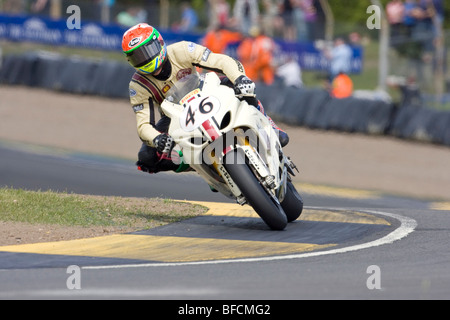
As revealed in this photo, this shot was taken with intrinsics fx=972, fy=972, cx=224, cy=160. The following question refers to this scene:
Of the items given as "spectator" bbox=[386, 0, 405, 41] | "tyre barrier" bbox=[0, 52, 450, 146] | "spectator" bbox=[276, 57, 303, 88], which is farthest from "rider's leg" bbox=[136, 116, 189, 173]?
"spectator" bbox=[276, 57, 303, 88]

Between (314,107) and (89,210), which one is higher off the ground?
(314,107)

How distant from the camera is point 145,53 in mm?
7949

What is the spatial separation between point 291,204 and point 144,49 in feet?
5.85

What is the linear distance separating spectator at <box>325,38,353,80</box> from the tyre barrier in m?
1.26

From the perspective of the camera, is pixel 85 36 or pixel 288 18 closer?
pixel 288 18

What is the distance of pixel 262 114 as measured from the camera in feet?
25.8

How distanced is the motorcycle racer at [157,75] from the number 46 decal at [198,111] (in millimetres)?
333

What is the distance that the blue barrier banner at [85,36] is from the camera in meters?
20.0

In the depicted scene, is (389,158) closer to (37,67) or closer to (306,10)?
(306,10)

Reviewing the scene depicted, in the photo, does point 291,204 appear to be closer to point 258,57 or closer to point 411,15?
point 411,15

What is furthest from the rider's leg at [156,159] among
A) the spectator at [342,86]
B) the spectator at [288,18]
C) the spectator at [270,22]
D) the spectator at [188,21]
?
the spectator at [188,21]

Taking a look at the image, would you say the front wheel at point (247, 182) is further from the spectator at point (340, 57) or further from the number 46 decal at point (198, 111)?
the spectator at point (340, 57)

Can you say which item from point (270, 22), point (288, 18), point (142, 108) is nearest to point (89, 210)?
point (142, 108)

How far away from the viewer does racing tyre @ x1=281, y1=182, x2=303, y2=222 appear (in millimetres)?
8164
